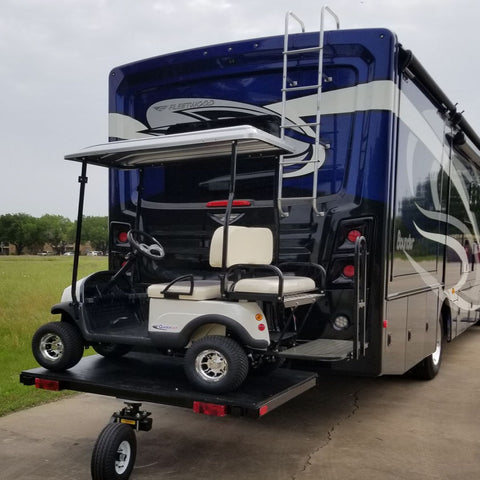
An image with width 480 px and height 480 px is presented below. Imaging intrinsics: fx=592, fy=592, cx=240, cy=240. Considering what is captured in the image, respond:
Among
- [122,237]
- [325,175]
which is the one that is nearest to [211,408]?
[325,175]

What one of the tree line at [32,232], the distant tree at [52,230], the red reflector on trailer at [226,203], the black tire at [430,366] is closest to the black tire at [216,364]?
the red reflector on trailer at [226,203]

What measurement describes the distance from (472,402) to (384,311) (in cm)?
209

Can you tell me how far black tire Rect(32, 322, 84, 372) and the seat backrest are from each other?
1116 mm

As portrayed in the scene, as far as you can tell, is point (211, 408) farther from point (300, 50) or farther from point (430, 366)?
point (430, 366)

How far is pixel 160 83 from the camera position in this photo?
534 cm

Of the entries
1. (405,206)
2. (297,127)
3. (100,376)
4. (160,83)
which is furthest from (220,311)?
(160,83)

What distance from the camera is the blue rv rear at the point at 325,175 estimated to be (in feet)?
14.8

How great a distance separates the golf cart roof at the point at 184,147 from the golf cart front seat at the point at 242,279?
62cm

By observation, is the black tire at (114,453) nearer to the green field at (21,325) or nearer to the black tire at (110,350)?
A: the black tire at (110,350)

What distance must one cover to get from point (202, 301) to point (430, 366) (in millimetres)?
3740

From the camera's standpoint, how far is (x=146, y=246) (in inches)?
200

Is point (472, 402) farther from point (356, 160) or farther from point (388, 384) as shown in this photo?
point (356, 160)

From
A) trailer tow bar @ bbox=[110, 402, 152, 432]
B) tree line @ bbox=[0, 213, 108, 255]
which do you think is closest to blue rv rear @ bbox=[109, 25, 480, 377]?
trailer tow bar @ bbox=[110, 402, 152, 432]

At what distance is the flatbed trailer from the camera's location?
3500 millimetres
